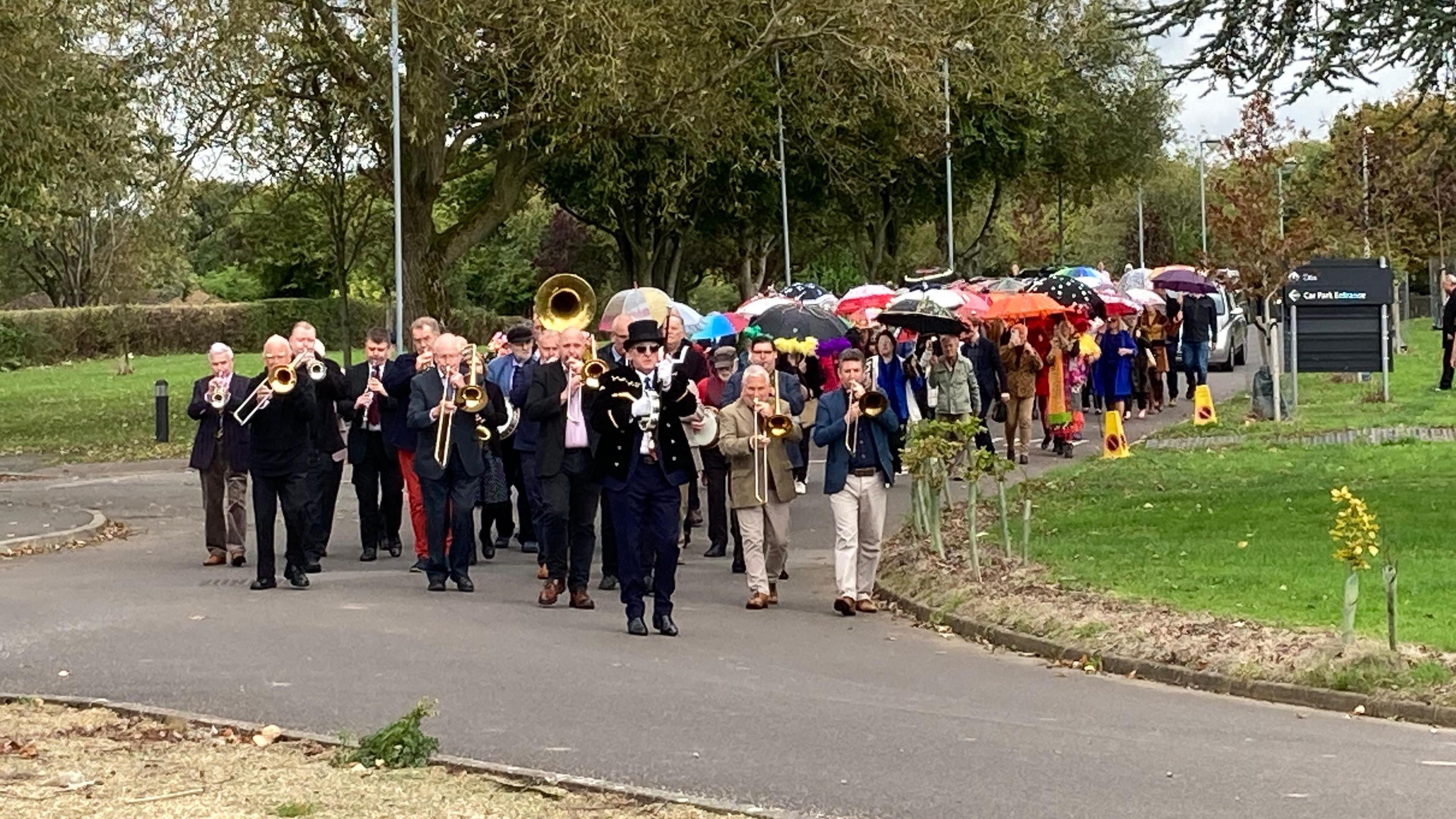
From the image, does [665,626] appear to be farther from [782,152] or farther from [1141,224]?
[1141,224]

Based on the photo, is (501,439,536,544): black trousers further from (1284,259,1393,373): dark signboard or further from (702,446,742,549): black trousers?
(1284,259,1393,373): dark signboard

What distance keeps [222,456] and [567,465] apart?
3882mm

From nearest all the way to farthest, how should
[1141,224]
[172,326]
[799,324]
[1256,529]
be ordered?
[1256,529] → [799,324] → [1141,224] → [172,326]

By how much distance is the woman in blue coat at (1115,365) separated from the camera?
27.9 meters

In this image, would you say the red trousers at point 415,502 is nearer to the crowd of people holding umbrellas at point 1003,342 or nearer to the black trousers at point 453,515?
the black trousers at point 453,515

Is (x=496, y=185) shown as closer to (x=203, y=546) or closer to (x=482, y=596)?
(x=203, y=546)

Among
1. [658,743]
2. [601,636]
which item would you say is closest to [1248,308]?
[601,636]

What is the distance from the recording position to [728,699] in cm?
1081

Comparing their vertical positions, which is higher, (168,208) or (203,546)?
(168,208)

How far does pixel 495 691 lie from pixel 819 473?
13.9 meters

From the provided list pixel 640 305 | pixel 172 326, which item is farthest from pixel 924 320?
pixel 172 326

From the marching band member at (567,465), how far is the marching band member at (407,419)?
5.88 feet

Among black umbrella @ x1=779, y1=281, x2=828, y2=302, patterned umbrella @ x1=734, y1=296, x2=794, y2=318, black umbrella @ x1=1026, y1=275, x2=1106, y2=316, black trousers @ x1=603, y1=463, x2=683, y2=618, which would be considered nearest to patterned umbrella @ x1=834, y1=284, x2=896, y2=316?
patterned umbrella @ x1=734, y1=296, x2=794, y2=318

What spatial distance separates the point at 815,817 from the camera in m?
8.02
